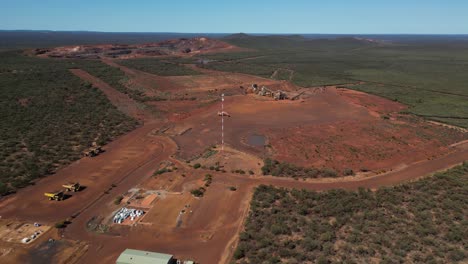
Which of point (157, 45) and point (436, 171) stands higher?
point (157, 45)

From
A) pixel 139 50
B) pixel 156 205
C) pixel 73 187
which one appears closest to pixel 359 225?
pixel 156 205

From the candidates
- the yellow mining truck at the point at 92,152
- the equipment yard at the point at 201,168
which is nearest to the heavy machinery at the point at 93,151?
the yellow mining truck at the point at 92,152

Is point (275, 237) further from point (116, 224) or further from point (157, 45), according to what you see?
point (157, 45)

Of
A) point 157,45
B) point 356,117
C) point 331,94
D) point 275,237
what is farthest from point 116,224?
point 157,45

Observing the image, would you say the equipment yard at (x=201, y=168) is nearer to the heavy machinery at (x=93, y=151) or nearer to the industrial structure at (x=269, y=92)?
the heavy machinery at (x=93, y=151)

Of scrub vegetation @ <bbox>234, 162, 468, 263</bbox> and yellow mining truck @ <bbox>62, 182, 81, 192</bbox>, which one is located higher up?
yellow mining truck @ <bbox>62, 182, 81, 192</bbox>

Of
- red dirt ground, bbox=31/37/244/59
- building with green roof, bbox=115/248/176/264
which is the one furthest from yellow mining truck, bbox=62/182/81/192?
red dirt ground, bbox=31/37/244/59

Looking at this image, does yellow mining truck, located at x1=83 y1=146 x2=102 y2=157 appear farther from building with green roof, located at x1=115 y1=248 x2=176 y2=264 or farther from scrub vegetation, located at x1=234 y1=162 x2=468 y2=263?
building with green roof, located at x1=115 y1=248 x2=176 y2=264

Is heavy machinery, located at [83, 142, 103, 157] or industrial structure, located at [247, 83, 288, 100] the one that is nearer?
heavy machinery, located at [83, 142, 103, 157]
